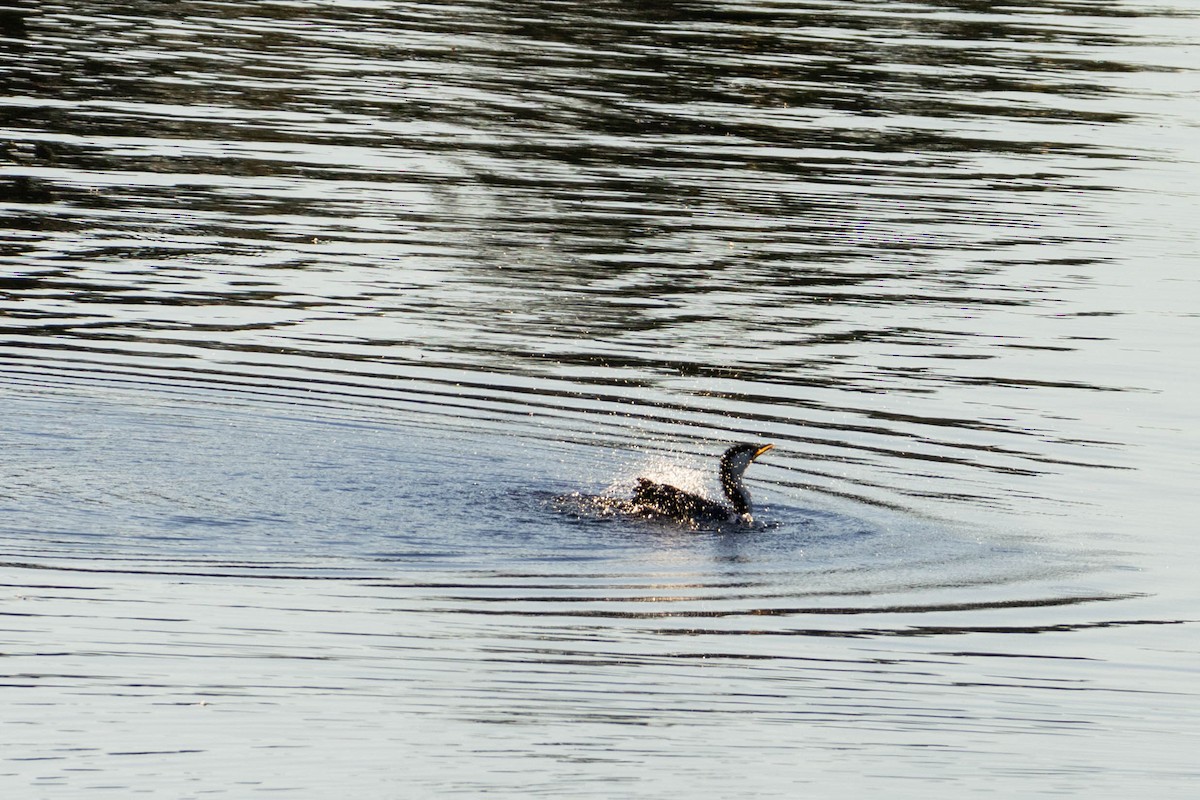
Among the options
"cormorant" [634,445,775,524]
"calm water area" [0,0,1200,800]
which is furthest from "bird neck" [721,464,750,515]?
A: "calm water area" [0,0,1200,800]

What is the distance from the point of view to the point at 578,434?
1425cm

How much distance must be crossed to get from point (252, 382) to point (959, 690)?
6372 mm

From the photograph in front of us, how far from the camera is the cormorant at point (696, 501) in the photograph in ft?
41.4

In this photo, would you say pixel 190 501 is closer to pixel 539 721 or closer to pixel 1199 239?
pixel 539 721

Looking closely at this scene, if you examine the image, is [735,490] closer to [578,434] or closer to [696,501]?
[696,501]

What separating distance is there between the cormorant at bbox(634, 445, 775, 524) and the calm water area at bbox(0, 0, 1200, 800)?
13 centimetres

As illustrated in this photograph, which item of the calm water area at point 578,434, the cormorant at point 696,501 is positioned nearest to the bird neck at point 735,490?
the cormorant at point 696,501

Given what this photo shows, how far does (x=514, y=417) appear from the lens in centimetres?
1445

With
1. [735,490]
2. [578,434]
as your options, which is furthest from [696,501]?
[578,434]

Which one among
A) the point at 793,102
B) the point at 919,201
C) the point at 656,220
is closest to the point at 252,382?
the point at 656,220

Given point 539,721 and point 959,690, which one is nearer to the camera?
point 539,721

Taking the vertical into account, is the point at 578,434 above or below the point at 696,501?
below

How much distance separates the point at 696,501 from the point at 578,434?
1800 millimetres

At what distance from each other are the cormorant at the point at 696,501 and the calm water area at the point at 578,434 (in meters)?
0.13
